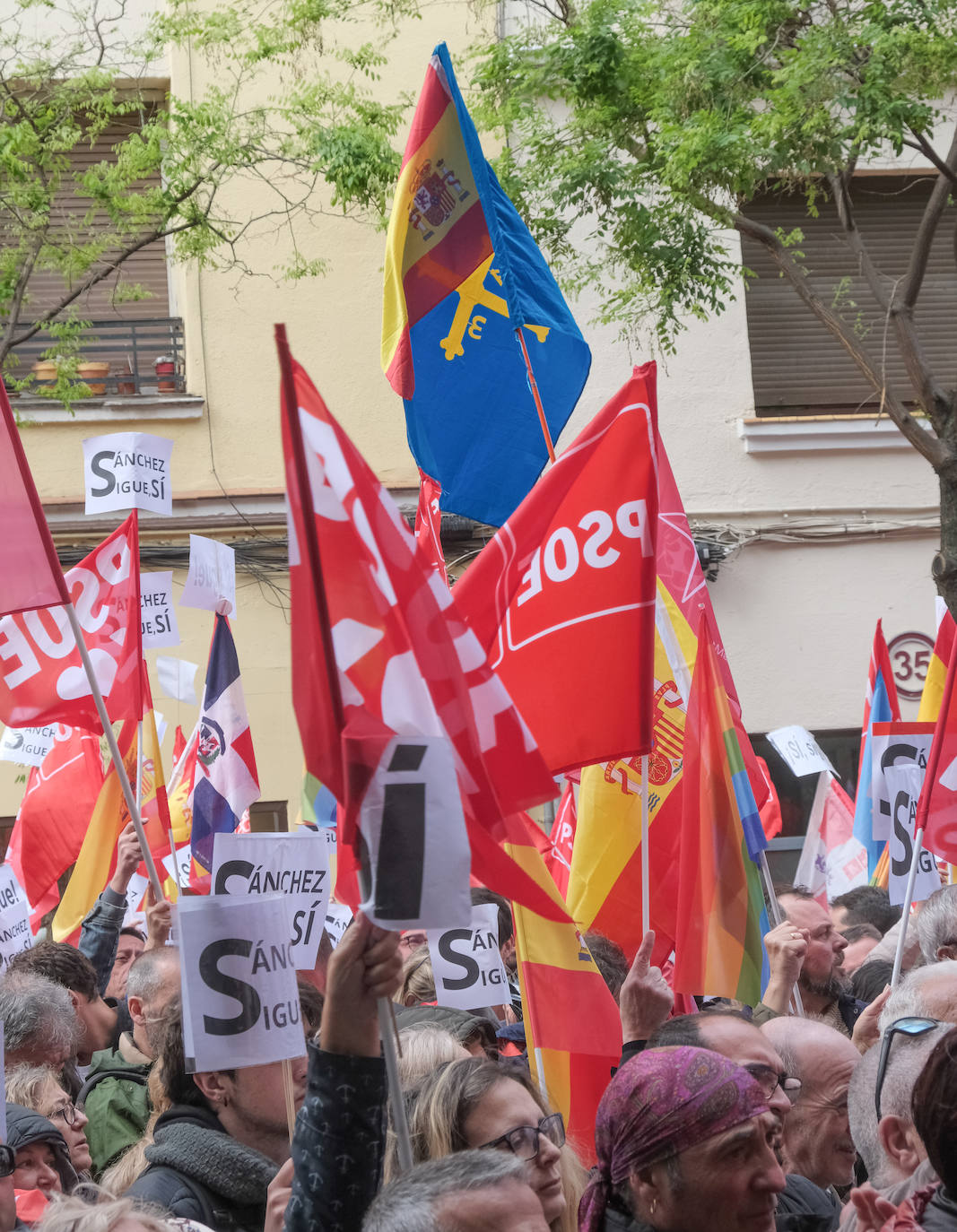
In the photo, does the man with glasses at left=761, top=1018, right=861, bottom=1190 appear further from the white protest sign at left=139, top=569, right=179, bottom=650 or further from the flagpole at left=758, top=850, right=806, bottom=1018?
the white protest sign at left=139, top=569, right=179, bottom=650

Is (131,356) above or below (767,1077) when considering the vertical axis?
above

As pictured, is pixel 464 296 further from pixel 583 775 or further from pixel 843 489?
pixel 843 489

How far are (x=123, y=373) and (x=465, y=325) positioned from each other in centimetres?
785

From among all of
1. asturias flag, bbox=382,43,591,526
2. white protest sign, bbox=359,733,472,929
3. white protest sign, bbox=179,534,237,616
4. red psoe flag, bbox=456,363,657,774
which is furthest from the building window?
white protest sign, bbox=359,733,472,929

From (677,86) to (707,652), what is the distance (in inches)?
216

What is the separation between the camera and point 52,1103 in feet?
12.6

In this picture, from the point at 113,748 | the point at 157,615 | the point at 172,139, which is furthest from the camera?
the point at 172,139

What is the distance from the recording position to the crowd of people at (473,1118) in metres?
2.36

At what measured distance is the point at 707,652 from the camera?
509cm

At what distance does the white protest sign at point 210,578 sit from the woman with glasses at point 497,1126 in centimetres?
393

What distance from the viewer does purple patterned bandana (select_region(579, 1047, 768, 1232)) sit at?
2645mm

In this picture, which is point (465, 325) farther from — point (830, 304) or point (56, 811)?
point (830, 304)

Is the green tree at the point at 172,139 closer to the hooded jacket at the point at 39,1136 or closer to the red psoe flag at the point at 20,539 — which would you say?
the red psoe flag at the point at 20,539

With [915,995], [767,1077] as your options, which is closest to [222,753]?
[915,995]
